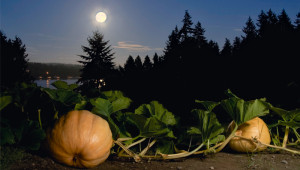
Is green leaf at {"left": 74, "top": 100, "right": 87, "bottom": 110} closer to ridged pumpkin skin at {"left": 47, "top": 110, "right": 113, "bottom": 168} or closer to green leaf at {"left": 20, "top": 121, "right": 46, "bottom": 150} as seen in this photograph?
ridged pumpkin skin at {"left": 47, "top": 110, "right": 113, "bottom": 168}

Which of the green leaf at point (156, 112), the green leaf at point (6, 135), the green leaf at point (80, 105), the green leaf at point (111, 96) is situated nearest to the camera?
the green leaf at point (6, 135)

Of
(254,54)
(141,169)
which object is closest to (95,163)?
(141,169)

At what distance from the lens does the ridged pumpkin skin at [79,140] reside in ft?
6.81

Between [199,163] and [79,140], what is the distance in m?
1.26

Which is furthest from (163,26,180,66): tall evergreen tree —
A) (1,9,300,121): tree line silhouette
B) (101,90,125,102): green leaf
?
(101,90,125,102): green leaf

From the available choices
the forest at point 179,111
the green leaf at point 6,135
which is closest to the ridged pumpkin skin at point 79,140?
the forest at point 179,111

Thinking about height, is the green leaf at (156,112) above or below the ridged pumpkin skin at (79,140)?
above

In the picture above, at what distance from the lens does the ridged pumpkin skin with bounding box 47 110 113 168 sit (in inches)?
81.7

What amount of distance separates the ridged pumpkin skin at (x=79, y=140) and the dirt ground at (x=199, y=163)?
4.7 inches

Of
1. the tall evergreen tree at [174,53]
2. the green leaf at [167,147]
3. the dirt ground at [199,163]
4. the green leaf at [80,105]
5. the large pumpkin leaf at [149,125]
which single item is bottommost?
the dirt ground at [199,163]

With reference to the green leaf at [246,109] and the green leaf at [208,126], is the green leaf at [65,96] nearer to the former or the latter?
the green leaf at [208,126]

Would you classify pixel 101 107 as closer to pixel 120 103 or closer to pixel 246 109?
pixel 120 103

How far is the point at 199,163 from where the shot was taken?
97.5 inches

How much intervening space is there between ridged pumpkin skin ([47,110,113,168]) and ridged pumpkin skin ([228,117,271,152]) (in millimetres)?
1667
